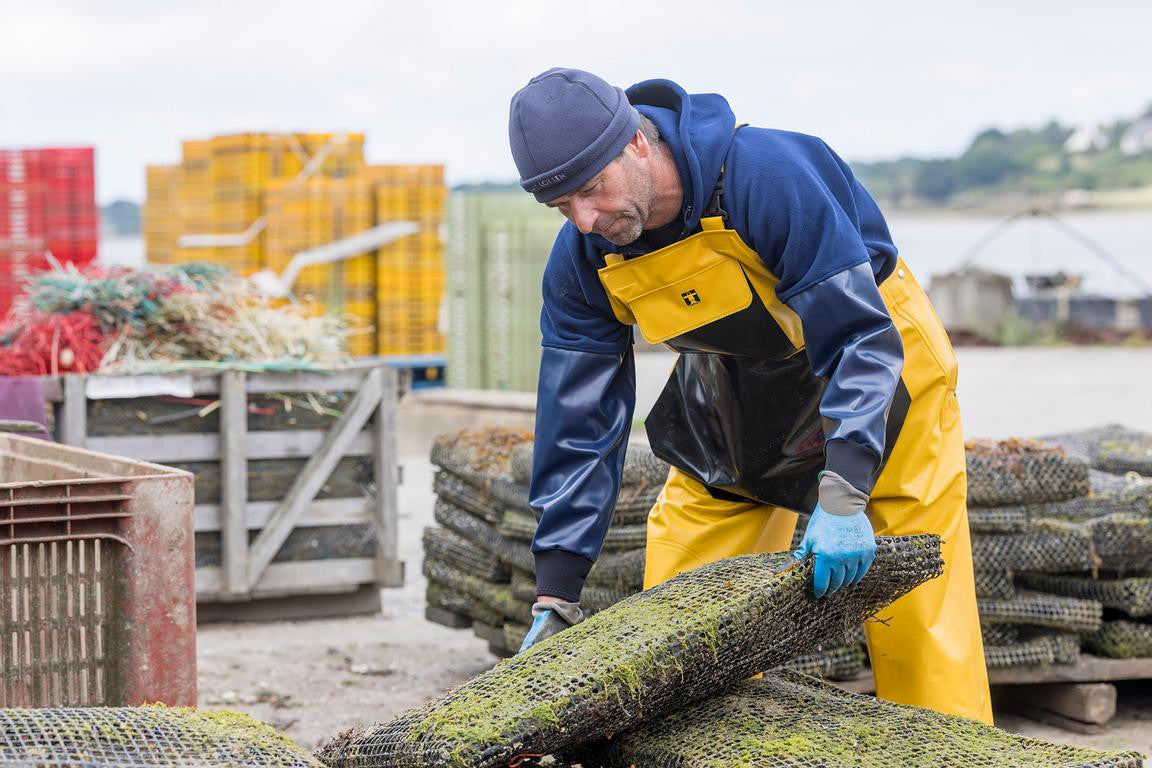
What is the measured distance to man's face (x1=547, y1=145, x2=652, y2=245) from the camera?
123 inches

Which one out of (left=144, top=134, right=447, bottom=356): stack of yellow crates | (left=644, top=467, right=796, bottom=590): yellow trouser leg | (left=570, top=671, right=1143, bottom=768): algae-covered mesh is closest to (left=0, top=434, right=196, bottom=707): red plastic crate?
(left=570, top=671, right=1143, bottom=768): algae-covered mesh

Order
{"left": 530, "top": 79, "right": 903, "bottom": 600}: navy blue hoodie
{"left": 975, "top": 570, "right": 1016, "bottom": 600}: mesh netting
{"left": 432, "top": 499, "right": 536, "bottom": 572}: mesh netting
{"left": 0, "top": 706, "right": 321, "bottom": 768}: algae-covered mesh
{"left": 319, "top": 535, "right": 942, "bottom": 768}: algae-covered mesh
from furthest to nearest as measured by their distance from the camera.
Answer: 1. {"left": 432, "top": 499, "right": 536, "bottom": 572}: mesh netting
2. {"left": 975, "top": 570, "right": 1016, "bottom": 600}: mesh netting
3. {"left": 530, "top": 79, "right": 903, "bottom": 600}: navy blue hoodie
4. {"left": 319, "top": 535, "right": 942, "bottom": 768}: algae-covered mesh
5. {"left": 0, "top": 706, "right": 321, "bottom": 768}: algae-covered mesh

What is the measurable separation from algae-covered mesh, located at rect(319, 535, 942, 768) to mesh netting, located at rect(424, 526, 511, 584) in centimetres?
294

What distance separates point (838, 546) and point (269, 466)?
4654mm

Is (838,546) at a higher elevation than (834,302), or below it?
below

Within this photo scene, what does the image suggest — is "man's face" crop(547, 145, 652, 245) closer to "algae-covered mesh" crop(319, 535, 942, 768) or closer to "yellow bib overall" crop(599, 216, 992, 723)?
"yellow bib overall" crop(599, 216, 992, 723)

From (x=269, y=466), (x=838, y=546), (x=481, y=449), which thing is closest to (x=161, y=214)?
(x=269, y=466)

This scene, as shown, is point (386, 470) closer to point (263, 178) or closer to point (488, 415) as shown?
point (488, 415)

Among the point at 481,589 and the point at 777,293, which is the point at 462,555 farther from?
the point at 777,293

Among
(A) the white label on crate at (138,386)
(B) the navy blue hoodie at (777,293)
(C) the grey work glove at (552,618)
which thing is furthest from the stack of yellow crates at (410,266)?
(C) the grey work glove at (552,618)

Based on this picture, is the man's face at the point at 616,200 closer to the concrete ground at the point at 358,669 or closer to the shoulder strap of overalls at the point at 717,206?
the shoulder strap of overalls at the point at 717,206

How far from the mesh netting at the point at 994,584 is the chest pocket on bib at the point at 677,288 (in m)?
2.38

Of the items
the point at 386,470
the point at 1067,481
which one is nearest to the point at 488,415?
the point at 386,470

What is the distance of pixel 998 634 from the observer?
5.33 metres
